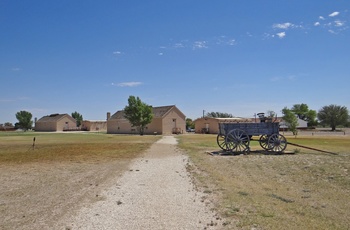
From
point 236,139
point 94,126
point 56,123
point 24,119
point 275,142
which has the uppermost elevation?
point 24,119

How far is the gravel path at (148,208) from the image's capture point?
6.09 meters

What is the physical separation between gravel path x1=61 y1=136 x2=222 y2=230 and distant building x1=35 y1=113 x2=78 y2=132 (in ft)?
298

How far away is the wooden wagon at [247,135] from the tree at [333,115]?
82.1m

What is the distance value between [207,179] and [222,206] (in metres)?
3.83

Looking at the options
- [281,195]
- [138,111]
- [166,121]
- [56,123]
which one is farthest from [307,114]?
[281,195]

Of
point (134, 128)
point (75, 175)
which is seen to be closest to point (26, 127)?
Answer: point (134, 128)

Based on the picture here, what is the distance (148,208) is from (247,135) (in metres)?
16.0

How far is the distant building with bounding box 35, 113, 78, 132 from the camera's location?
313ft

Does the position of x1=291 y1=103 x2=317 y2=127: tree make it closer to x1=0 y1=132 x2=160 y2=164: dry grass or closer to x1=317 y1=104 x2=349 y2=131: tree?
x1=317 y1=104 x2=349 y2=131: tree

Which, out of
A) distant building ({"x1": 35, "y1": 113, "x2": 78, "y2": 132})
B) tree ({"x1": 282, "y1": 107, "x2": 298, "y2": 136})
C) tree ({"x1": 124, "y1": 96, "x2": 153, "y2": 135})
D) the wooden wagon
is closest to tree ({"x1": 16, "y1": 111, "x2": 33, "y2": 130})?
distant building ({"x1": 35, "y1": 113, "x2": 78, "y2": 132})

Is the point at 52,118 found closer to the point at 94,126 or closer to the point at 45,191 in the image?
the point at 94,126

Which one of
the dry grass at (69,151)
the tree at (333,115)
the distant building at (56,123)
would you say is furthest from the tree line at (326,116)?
the dry grass at (69,151)

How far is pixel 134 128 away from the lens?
69875 millimetres

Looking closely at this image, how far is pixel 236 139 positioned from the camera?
21875 mm
